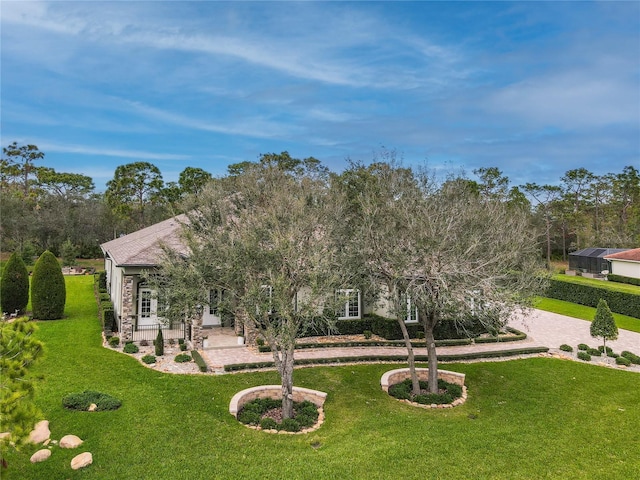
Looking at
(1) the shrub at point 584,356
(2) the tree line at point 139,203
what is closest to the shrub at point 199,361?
(1) the shrub at point 584,356

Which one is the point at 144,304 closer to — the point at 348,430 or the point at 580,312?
the point at 348,430

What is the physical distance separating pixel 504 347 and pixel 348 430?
11992 mm

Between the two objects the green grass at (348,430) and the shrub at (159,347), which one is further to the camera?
the shrub at (159,347)

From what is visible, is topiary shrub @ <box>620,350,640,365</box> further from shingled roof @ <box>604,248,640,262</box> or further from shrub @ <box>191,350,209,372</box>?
shingled roof @ <box>604,248,640,262</box>

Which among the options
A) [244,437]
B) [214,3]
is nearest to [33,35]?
[214,3]

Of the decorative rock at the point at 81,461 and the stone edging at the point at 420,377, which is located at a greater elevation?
the decorative rock at the point at 81,461

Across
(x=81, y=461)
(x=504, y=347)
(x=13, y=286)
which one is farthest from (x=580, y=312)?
(x=13, y=286)

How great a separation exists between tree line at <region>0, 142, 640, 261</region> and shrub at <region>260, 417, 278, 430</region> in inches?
1172

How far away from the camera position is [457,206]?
13.4 m

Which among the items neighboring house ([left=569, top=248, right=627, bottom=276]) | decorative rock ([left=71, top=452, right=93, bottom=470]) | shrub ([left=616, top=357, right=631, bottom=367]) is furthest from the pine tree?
neighboring house ([left=569, top=248, right=627, bottom=276])

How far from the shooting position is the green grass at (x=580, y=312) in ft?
79.9

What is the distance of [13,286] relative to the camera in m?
21.0

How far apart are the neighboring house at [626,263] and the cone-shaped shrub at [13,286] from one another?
46.1 m

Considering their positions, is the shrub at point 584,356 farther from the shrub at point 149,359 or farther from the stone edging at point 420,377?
the shrub at point 149,359
